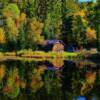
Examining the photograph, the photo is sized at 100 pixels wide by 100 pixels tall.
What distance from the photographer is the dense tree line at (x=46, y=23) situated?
75.8m

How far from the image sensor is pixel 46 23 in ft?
276

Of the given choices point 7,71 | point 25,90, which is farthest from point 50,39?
point 25,90

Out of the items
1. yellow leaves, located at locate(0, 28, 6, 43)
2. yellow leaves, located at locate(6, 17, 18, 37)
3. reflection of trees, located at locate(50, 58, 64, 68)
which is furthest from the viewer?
yellow leaves, located at locate(6, 17, 18, 37)

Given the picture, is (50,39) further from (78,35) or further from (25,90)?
(25,90)

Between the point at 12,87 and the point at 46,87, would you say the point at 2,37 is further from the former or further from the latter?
the point at 46,87

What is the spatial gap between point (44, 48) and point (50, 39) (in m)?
4.22

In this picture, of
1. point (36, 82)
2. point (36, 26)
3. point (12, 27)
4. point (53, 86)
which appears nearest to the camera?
point (53, 86)

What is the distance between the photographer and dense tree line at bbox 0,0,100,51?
75.8 meters

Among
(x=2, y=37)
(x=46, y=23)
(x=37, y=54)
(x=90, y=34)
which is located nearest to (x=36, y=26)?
(x=46, y=23)

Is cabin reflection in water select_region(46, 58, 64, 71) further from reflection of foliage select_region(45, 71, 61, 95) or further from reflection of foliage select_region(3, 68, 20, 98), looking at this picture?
reflection of foliage select_region(3, 68, 20, 98)

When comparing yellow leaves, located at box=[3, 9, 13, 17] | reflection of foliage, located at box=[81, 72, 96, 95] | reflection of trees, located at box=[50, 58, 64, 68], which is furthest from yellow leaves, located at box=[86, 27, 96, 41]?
reflection of foliage, located at box=[81, 72, 96, 95]

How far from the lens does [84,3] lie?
87.2 meters

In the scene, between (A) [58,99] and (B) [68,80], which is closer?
(A) [58,99]

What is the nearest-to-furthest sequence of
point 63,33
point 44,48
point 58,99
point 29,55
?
point 58,99 < point 29,55 < point 44,48 < point 63,33
